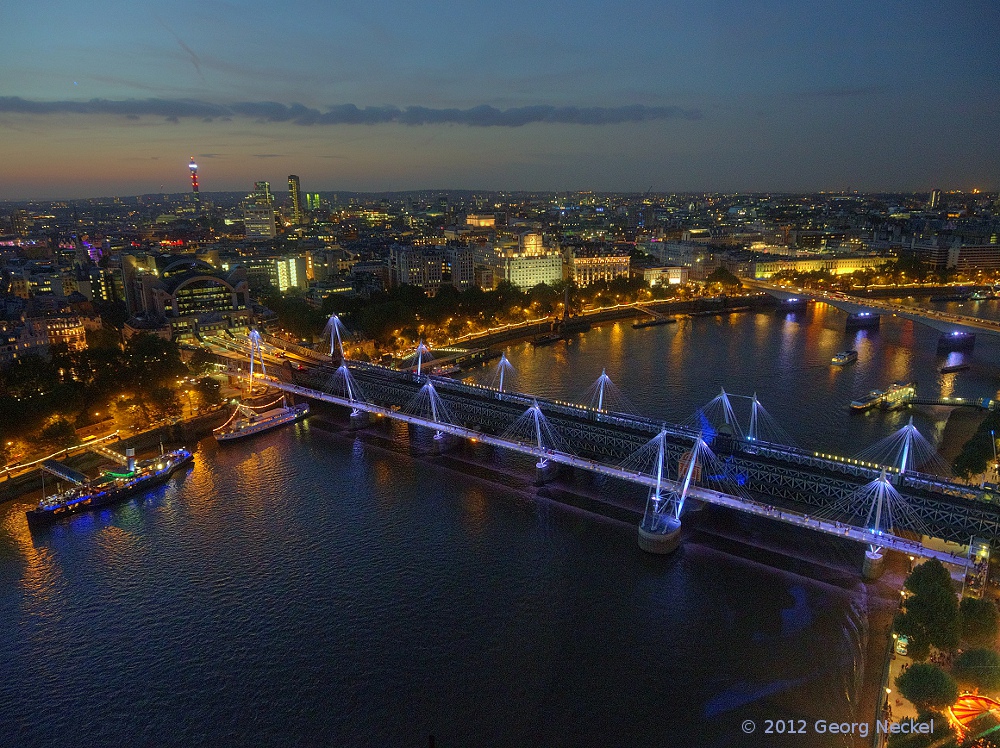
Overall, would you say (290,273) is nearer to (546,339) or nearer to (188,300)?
(188,300)

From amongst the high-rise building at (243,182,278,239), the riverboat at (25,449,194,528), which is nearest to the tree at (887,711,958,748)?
the riverboat at (25,449,194,528)

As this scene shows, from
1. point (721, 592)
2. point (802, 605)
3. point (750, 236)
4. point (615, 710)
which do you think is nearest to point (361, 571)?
point (615, 710)

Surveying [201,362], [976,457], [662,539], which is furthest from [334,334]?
[976,457]

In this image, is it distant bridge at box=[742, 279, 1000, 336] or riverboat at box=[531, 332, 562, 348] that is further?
riverboat at box=[531, 332, 562, 348]

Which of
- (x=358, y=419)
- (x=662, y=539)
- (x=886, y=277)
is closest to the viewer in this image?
(x=662, y=539)

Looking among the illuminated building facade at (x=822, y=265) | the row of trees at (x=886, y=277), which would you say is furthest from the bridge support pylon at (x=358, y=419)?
the illuminated building facade at (x=822, y=265)

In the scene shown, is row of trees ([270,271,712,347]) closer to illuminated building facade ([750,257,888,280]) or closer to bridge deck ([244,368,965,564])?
bridge deck ([244,368,965,564])

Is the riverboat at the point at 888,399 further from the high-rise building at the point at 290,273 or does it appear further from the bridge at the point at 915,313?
the high-rise building at the point at 290,273
